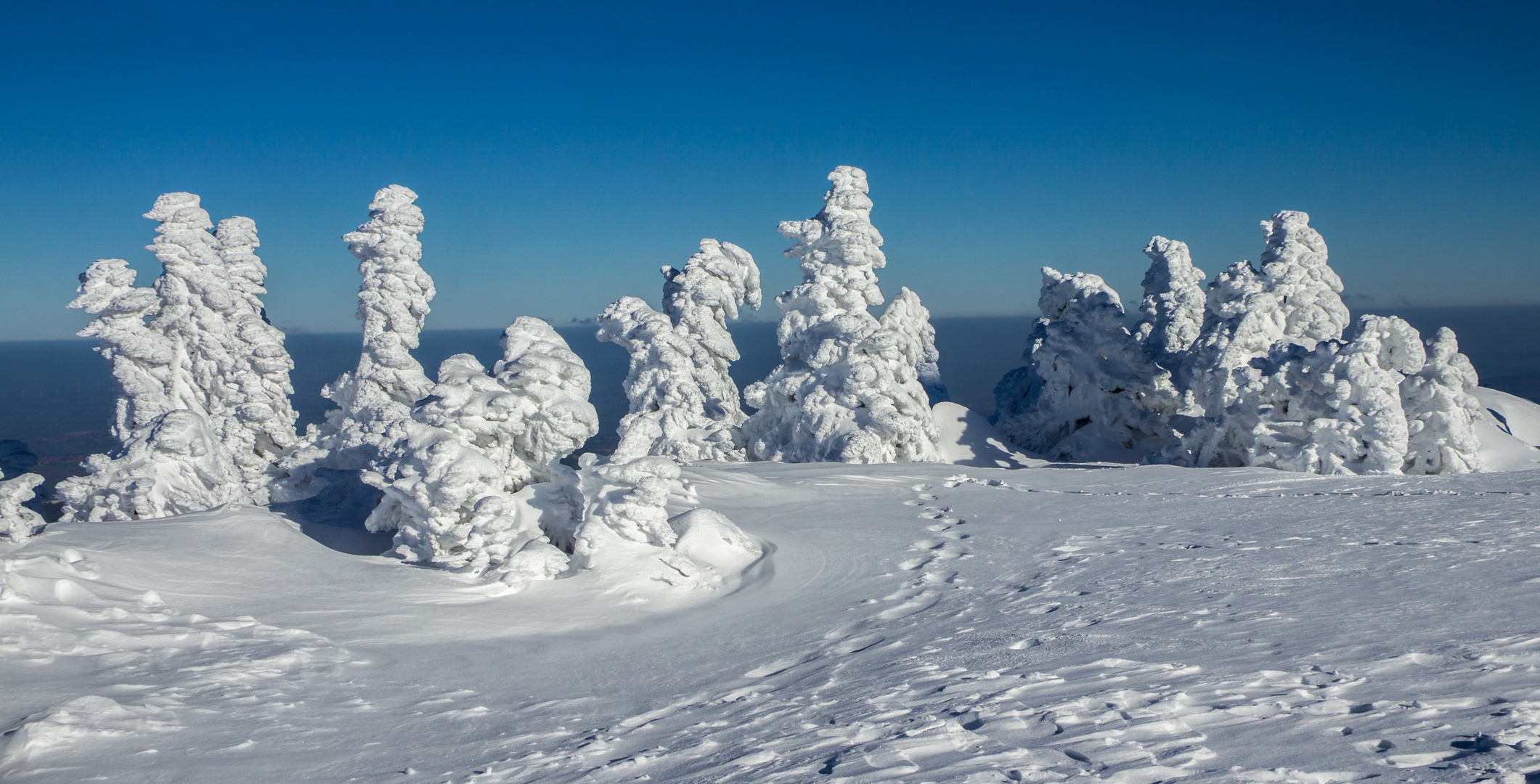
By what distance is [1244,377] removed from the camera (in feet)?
76.7

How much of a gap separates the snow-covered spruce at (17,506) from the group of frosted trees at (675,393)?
0.18 feet

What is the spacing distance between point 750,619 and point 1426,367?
846 inches

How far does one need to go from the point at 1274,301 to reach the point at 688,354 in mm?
20527

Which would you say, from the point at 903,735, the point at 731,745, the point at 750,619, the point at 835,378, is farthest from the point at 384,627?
the point at 835,378

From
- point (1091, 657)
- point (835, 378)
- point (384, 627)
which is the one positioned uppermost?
point (835, 378)

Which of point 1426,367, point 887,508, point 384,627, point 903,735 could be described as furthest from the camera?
point 1426,367

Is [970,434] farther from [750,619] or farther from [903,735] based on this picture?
[903,735]

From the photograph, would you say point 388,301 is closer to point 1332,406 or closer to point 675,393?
point 675,393

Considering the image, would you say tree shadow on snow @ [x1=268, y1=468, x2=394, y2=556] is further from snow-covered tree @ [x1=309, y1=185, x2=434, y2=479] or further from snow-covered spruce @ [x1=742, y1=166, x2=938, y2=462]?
snow-covered spruce @ [x1=742, y1=166, x2=938, y2=462]

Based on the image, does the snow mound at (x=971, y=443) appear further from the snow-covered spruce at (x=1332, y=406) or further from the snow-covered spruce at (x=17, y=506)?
the snow-covered spruce at (x=17, y=506)

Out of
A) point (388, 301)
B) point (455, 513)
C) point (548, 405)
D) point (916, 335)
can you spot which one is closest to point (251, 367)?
point (388, 301)

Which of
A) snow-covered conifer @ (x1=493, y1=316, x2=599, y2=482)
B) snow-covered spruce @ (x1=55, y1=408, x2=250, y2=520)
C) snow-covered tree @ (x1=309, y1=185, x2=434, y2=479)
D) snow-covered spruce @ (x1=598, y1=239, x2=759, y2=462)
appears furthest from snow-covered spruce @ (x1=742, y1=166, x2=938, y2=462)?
snow-covered spruce @ (x1=55, y1=408, x2=250, y2=520)

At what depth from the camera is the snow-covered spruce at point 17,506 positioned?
14.3 metres

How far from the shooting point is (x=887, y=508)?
16141 mm
